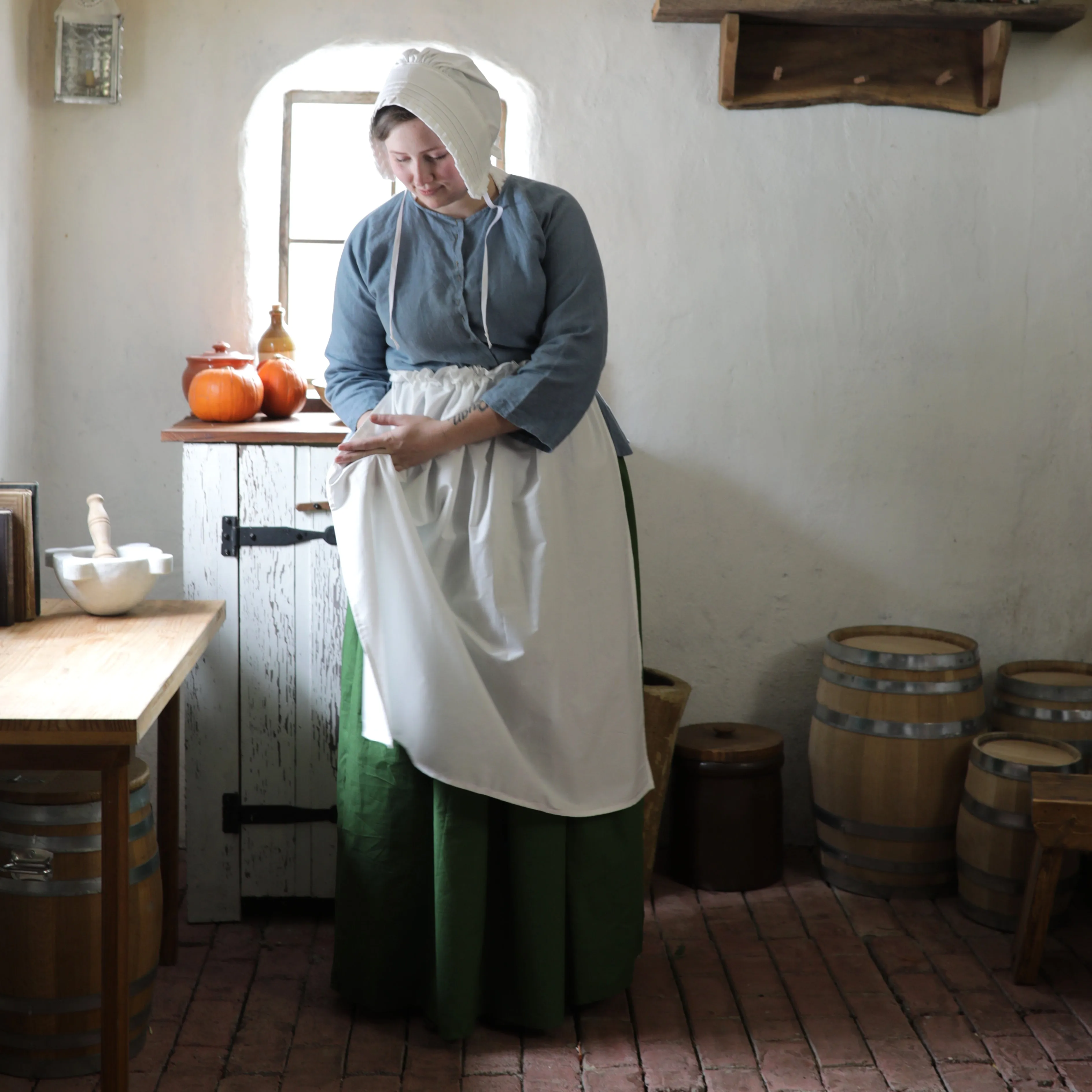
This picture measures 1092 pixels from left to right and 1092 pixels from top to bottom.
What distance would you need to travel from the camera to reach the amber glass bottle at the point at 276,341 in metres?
3.00

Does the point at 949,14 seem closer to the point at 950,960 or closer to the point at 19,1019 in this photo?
the point at 950,960

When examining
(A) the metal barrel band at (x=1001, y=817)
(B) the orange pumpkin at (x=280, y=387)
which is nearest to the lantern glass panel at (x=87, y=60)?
(B) the orange pumpkin at (x=280, y=387)

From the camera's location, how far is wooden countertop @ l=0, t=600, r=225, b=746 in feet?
5.70

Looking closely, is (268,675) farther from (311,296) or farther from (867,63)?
(867,63)

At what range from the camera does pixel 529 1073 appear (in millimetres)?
2234

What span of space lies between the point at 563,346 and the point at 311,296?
1.28m

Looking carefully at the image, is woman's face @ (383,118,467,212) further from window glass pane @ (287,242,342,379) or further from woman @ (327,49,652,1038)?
window glass pane @ (287,242,342,379)

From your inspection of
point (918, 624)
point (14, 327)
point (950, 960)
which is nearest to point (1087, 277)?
point (918, 624)

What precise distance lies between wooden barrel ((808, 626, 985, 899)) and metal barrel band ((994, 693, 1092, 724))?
0.46 feet

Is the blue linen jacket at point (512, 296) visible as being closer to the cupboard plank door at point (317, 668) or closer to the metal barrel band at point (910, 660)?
the cupboard plank door at point (317, 668)

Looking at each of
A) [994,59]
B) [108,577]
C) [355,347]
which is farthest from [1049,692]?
[108,577]

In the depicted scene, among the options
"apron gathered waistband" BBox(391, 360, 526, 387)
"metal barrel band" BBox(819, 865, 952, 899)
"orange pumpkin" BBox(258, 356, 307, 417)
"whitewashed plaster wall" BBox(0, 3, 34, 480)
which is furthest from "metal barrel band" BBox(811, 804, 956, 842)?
"whitewashed plaster wall" BBox(0, 3, 34, 480)

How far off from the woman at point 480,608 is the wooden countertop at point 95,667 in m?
0.35

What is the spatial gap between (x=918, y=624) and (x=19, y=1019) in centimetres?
248
